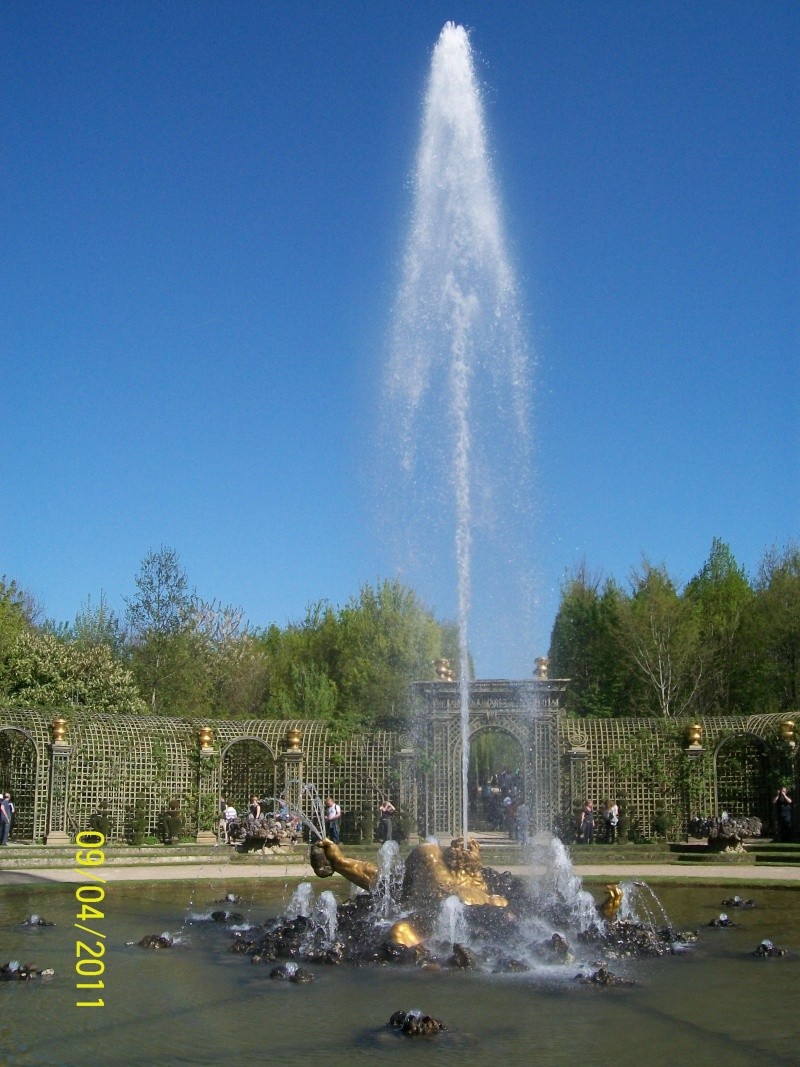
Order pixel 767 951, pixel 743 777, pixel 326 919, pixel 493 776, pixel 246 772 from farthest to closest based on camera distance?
pixel 493 776 < pixel 246 772 < pixel 743 777 < pixel 326 919 < pixel 767 951

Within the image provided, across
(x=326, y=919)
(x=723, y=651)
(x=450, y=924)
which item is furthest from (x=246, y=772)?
(x=723, y=651)

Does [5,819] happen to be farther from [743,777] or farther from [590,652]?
[590,652]

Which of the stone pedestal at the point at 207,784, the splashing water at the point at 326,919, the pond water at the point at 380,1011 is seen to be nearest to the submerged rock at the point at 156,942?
the pond water at the point at 380,1011

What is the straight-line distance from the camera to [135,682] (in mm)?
42469

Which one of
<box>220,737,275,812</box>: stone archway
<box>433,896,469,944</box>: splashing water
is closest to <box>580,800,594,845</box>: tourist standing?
<box>220,737,275,812</box>: stone archway

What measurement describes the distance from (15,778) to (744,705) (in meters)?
30.7

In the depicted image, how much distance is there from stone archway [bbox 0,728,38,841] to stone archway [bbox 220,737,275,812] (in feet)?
16.1

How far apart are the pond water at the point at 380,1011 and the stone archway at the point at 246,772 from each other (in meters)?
15.8

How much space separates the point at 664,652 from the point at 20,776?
27.9 m

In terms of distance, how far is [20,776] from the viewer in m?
26.1

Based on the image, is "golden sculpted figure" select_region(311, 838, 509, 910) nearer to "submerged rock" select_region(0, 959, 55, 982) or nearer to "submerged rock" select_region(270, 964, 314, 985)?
"submerged rock" select_region(270, 964, 314, 985)

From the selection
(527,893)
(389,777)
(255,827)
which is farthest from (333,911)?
(389,777)
